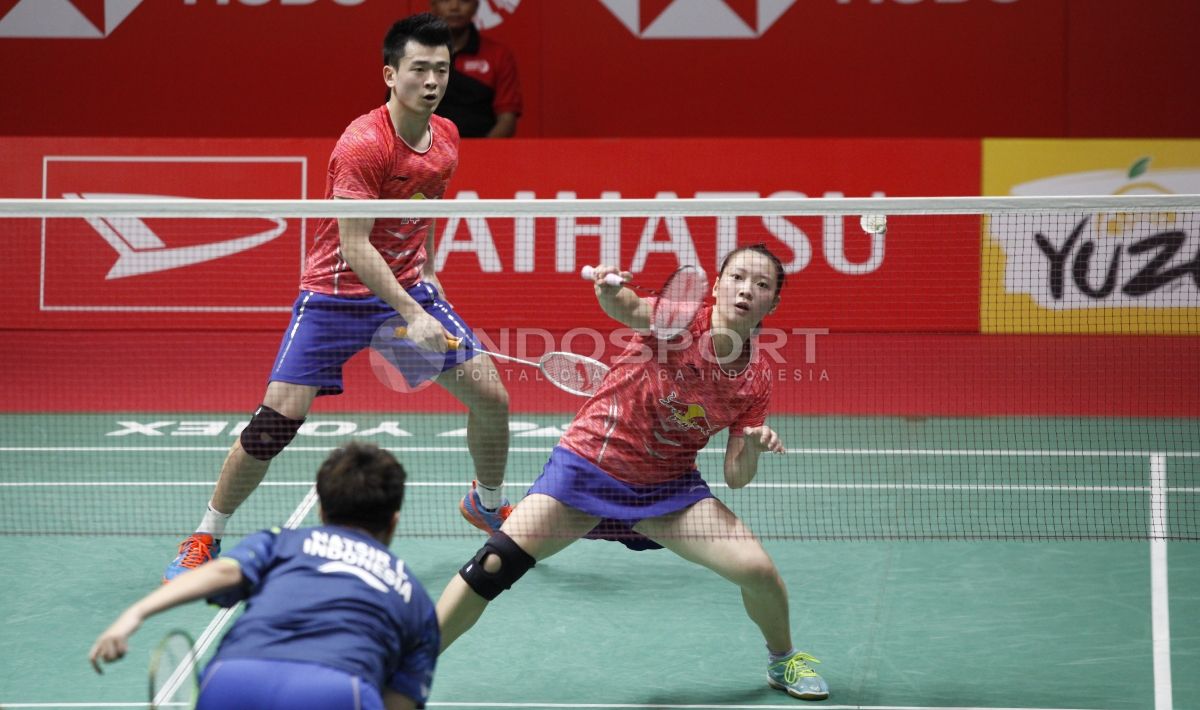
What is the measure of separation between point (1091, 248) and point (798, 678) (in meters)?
5.39

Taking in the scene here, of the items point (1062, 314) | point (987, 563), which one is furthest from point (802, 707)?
point (1062, 314)

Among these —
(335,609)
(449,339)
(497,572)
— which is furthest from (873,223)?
(335,609)

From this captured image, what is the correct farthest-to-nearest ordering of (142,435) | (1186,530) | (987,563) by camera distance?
(142,435) < (1186,530) < (987,563)

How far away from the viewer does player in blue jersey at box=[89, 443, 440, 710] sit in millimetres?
2734

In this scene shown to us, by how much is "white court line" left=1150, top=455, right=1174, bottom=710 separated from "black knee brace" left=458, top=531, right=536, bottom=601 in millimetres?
1867

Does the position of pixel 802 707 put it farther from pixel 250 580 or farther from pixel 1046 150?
pixel 1046 150

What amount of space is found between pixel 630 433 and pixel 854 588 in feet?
4.91

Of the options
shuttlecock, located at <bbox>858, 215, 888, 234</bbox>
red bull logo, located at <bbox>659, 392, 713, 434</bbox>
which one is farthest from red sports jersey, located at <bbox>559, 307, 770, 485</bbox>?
shuttlecock, located at <bbox>858, 215, 888, 234</bbox>

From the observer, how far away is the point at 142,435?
7695mm

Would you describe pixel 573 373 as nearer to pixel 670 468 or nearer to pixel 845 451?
pixel 670 468

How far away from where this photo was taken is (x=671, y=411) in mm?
4164

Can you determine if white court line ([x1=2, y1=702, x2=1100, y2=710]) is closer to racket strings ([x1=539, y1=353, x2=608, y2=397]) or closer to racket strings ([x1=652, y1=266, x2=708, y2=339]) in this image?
racket strings ([x1=652, y1=266, x2=708, y2=339])

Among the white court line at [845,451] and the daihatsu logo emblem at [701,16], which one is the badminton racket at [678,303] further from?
the daihatsu logo emblem at [701,16]

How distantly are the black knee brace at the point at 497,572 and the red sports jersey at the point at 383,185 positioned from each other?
4.88ft
